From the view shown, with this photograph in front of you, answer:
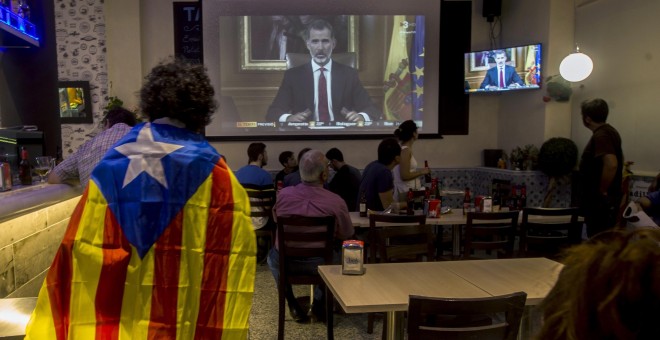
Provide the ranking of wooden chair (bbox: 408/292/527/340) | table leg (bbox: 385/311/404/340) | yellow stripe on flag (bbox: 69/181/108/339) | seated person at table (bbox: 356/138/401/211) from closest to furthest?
1. yellow stripe on flag (bbox: 69/181/108/339)
2. wooden chair (bbox: 408/292/527/340)
3. table leg (bbox: 385/311/404/340)
4. seated person at table (bbox: 356/138/401/211)

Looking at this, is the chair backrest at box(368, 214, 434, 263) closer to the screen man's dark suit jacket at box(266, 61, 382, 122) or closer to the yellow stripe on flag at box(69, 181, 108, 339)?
the yellow stripe on flag at box(69, 181, 108, 339)

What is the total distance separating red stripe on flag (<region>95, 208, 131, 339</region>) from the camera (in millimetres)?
1427

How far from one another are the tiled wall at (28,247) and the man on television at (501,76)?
6039 millimetres

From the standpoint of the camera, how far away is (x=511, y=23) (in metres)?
7.62

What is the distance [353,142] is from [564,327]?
7.37 m

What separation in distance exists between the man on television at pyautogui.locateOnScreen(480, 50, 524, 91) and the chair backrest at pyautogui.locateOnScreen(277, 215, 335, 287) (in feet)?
15.3

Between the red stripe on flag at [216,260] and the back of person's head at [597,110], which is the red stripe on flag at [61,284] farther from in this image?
the back of person's head at [597,110]

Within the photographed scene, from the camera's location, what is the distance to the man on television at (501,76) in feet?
23.1

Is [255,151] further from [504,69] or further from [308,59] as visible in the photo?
[504,69]

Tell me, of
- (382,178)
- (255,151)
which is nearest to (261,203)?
(255,151)

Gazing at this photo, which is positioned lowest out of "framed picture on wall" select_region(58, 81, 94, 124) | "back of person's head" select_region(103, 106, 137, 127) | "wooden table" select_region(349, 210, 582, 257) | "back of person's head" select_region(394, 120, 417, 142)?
"wooden table" select_region(349, 210, 582, 257)

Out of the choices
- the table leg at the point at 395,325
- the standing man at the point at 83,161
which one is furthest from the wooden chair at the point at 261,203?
the table leg at the point at 395,325

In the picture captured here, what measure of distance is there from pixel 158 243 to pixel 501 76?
21.8 feet

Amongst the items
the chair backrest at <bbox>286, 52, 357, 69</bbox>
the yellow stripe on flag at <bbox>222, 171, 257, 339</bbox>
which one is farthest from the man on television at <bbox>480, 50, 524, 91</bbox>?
the yellow stripe on flag at <bbox>222, 171, 257, 339</bbox>
